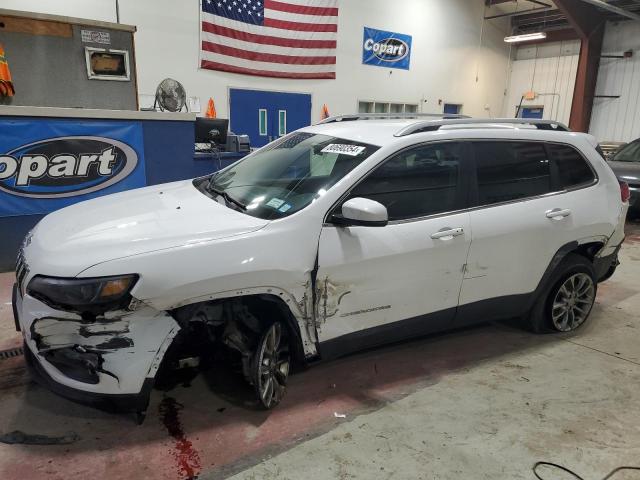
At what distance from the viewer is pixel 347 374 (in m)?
2.94

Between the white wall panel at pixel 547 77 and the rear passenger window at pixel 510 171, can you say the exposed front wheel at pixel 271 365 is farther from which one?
the white wall panel at pixel 547 77

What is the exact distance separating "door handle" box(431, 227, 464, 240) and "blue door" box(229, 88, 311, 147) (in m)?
8.71

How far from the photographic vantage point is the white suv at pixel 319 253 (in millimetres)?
2014

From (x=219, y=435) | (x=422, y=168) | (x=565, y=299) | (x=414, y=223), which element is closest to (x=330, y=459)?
(x=219, y=435)

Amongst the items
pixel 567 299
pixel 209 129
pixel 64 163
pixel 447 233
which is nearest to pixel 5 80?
pixel 64 163

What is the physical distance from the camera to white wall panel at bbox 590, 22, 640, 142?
14.1m

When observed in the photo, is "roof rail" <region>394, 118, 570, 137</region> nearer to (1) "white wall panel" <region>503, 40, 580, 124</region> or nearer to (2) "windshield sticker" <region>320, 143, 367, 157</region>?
(2) "windshield sticker" <region>320, 143, 367, 157</region>

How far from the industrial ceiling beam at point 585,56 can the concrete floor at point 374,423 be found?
13644mm

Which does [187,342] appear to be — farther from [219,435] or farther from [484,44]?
[484,44]

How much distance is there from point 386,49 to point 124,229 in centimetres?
1233

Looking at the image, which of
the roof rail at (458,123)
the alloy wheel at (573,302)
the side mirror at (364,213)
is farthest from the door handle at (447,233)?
the alloy wheel at (573,302)

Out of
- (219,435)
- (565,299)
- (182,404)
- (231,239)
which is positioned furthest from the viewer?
(565,299)

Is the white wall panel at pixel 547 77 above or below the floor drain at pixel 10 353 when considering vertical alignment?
above

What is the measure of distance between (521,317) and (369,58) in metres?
10.7
